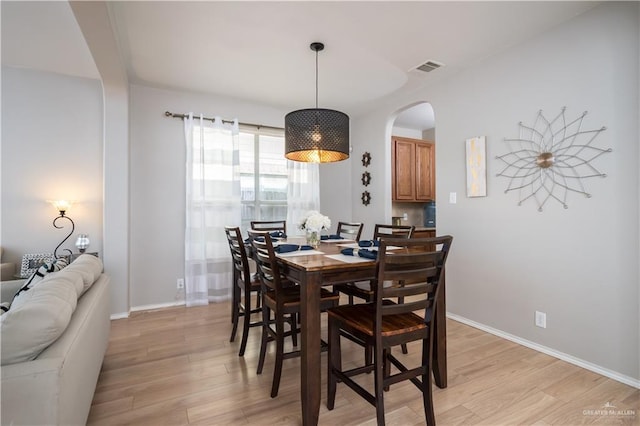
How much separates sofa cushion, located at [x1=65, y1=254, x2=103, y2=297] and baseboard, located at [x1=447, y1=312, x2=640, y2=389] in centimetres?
323

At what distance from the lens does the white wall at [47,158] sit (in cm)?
317

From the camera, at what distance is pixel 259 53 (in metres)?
2.86

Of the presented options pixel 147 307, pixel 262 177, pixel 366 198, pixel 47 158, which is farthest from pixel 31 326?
pixel 366 198

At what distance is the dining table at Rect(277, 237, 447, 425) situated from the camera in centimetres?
158

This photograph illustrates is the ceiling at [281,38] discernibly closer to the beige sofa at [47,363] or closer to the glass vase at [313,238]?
the glass vase at [313,238]

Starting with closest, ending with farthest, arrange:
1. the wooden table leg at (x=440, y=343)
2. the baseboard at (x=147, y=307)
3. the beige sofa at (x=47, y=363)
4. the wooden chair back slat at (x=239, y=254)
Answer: the beige sofa at (x=47, y=363), the wooden table leg at (x=440, y=343), the wooden chair back slat at (x=239, y=254), the baseboard at (x=147, y=307)

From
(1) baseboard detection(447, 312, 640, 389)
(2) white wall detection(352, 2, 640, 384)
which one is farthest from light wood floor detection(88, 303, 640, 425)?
(2) white wall detection(352, 2, 640, 384)

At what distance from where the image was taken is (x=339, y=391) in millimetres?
1960

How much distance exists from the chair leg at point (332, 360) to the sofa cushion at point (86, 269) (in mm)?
1439

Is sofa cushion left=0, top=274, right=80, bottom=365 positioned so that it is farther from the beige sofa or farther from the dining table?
the dining table

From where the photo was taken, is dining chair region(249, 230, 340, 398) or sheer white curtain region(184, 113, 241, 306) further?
sheer white curtain region(184, 113, 241, 306)

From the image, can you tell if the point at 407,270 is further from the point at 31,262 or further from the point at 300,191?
the point at 31,262

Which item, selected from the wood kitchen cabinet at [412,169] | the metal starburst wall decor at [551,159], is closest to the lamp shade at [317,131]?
the metal starburst wall decor at [551,159]

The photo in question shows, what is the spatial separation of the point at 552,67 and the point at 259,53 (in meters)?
2.46
